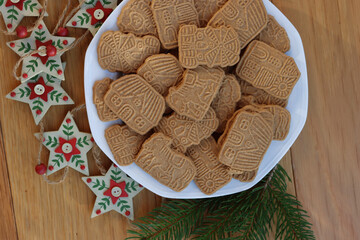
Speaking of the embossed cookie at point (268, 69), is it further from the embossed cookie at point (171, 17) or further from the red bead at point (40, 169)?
the red bead at point (40, 169)

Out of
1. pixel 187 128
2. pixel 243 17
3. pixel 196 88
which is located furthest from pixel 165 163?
pixel 243 17

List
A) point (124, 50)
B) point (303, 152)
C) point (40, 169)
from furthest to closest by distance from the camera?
point (303, 152), point (40, 169), point (124, 50)

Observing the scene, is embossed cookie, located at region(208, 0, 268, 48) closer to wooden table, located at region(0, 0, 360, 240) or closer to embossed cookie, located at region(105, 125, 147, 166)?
wooden table, located at region(0, 0, 360, 240)

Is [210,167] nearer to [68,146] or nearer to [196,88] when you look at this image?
[196,88]

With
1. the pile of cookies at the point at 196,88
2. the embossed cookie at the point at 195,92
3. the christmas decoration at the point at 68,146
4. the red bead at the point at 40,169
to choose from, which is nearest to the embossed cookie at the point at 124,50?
the pile of cookies at the point at 196,88

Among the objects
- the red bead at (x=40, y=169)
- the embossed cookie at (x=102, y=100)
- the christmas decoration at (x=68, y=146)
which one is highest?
the embossed cookie at (x=102, y=100)

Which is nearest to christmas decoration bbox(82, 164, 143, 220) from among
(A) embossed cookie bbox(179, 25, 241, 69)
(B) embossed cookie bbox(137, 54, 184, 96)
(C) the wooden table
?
(C) the wooden table

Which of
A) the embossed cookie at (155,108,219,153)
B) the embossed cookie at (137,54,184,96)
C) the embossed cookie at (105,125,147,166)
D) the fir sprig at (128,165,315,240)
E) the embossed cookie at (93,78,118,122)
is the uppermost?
the embossed cookie at (137,54,184,96)
